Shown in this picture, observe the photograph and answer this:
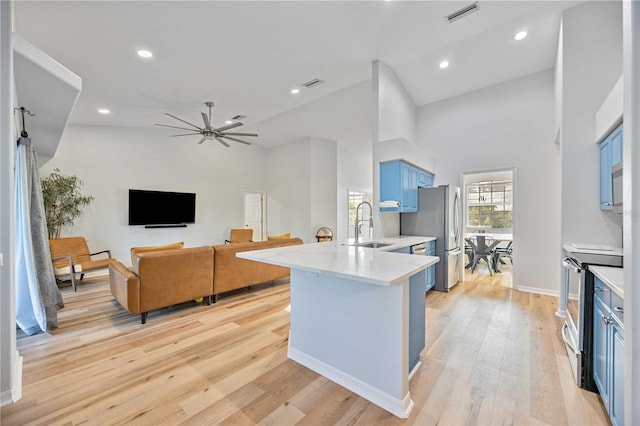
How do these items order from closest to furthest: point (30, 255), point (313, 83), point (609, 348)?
point (609, 348)
point (30, 255)
point (313, 83)

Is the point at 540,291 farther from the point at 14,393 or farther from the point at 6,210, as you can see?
the point at 6,210

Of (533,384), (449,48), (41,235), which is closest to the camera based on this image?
(533,384)

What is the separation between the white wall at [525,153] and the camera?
13.6 ft

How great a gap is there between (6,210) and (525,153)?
6189mm

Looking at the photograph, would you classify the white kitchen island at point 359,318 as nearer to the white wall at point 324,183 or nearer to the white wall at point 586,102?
the white wall at point 586,102

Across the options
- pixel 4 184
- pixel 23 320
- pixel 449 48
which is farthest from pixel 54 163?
pixel 449 48

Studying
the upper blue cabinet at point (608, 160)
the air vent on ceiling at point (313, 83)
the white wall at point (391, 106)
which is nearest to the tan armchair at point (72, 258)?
the air vent on ceiling at point (313, 83)

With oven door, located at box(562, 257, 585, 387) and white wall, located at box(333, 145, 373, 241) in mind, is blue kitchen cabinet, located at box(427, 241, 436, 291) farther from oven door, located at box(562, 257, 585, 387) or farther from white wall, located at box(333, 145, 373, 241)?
white wall, located at box(333, 145, 373, 241)

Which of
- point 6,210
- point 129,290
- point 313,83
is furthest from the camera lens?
point 313,83

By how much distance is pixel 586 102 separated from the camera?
3.13 metres

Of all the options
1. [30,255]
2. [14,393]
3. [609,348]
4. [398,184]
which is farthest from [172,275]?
[609,348]

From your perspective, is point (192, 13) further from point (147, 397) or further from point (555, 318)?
point (555, 318)

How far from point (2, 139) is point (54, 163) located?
4.37 metres

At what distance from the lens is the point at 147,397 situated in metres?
1.78
